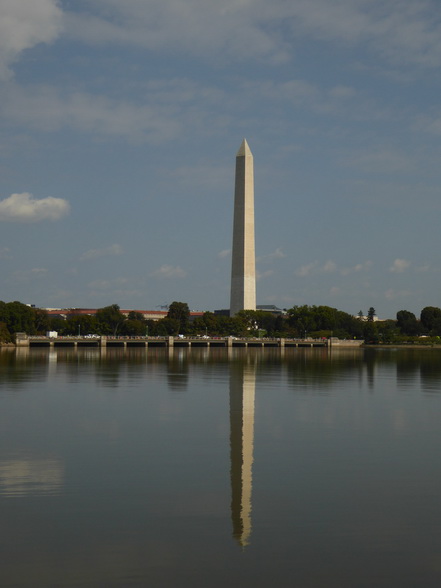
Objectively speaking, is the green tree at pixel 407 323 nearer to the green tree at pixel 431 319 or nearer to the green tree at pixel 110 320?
the green tree at pixel 431 319

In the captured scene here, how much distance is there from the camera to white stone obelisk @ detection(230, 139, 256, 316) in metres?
108

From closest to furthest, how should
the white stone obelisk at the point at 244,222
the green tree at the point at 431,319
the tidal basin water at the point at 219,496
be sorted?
the tidal basin water at the point at 219,496 → the white stone obelisk at the point at 244,222 → the green tree at the point at 431,319

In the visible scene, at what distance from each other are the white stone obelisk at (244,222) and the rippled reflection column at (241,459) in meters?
76.4

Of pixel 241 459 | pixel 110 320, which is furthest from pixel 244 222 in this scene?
pixel 241 459

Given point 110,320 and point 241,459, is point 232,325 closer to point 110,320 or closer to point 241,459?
point 110,320

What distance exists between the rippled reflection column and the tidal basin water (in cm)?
5

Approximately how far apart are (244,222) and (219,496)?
3790 inches

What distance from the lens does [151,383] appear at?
39.2 metres

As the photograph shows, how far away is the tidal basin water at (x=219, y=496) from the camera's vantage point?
32.1 ft

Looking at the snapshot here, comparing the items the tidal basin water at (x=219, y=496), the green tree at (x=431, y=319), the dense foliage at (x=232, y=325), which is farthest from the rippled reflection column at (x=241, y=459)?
the green tree at (x=431, y=319)

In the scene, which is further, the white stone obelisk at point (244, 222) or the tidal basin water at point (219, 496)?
the white stone obelisk at point (244, 222)

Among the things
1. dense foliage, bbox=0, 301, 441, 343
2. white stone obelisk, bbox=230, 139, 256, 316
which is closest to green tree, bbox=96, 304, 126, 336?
dense foliage, bbox=0, 301, 441, 343

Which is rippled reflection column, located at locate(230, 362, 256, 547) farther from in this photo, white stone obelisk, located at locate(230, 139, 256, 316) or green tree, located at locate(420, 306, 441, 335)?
green tree, located at locate(420, 306, 441, 335)

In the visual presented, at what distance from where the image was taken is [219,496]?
1357cm
